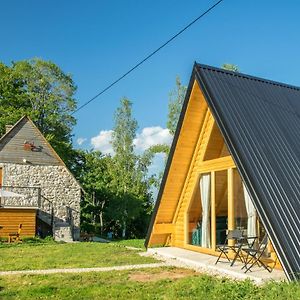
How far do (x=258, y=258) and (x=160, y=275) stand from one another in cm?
190

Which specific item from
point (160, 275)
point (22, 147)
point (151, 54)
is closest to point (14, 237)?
point (22, 147)

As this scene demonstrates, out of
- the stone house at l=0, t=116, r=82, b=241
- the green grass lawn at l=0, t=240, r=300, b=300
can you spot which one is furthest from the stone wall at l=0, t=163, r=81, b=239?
the green grass lawn at l=0, t=240, r=300, b=300

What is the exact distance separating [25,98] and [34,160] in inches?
394

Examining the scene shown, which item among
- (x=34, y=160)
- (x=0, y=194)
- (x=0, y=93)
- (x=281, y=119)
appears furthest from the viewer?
(x=0, y=93)

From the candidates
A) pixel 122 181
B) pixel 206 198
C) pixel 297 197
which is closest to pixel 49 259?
pixel 206 198

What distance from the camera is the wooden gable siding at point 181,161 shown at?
9.76 metres

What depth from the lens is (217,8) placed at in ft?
24.3

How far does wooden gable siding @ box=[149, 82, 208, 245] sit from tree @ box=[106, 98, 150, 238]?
1544 centimetres

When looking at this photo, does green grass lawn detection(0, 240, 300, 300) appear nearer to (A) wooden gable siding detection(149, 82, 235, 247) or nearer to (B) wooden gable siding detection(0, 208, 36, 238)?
(A) wooden gable siding detection(149, 82, 235, 247)

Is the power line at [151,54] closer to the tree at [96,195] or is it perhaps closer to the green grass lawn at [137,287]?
the green grass lawn at [137,287]

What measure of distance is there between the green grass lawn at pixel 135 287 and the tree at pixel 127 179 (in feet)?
63.6

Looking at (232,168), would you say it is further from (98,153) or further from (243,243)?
(98,153)

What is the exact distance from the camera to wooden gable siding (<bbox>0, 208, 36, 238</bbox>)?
62.7ft

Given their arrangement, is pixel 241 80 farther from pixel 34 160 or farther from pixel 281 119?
pixel 34 160
